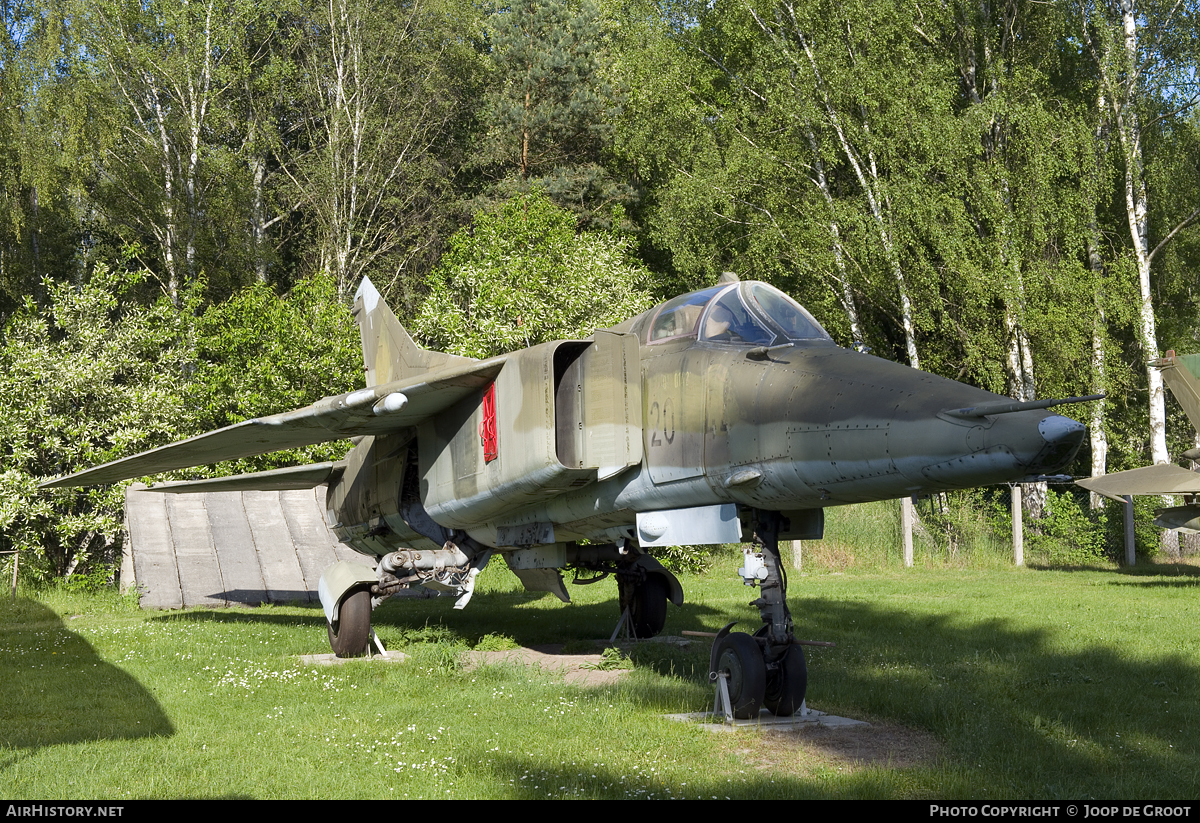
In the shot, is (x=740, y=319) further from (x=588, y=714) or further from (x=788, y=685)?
(x=588, y=714)

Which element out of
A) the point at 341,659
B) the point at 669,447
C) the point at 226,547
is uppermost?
the point at 669,447

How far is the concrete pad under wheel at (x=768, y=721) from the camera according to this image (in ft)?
22.3

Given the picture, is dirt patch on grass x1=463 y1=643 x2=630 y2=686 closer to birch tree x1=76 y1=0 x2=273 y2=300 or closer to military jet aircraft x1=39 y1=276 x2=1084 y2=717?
military jet aircraft x1=39 y1=276 x2=1084 y2=717

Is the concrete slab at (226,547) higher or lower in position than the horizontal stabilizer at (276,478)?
lower

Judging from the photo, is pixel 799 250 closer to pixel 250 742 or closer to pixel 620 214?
pixel 620 214

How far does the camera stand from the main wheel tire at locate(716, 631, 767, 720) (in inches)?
270

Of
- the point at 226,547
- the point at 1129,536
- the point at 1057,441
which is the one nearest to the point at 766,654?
the point at 1057,441

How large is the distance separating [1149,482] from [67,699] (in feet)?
51.5

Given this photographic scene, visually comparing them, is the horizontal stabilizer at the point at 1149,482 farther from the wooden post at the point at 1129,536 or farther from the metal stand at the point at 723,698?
the metal stand at the point at 723,698

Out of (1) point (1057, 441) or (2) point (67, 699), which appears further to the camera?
(2) point (67, 699)

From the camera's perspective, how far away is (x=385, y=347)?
39.9 feet

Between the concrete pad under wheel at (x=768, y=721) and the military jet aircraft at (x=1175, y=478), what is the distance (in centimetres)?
1018

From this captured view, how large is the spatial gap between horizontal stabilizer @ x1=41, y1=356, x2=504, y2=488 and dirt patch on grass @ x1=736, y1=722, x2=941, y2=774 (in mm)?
3744

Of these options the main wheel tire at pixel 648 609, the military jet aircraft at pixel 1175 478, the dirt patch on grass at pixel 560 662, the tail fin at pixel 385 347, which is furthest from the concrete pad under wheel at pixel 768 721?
the military jet aircraft at pixel 1175 478
